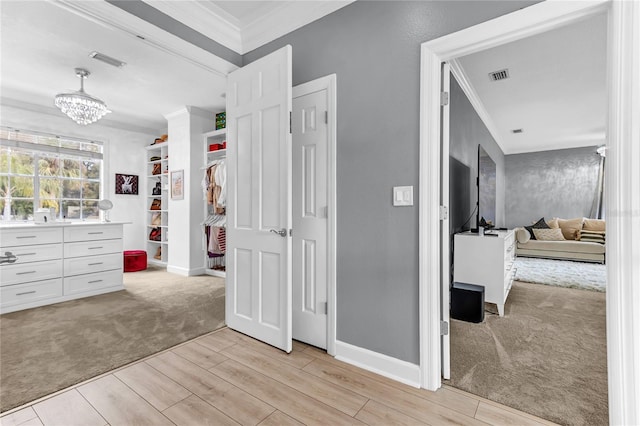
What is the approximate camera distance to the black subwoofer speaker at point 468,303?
9.16 ft

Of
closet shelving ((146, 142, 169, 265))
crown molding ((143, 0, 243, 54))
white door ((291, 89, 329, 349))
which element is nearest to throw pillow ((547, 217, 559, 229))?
white door ((291, 89, 329, 349))

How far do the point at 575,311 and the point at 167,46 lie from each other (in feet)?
15.4

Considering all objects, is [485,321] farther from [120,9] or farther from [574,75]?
[120,9]

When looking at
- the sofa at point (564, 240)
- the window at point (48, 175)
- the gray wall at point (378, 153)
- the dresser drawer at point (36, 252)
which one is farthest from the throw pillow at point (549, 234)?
the window at point (48, 175)

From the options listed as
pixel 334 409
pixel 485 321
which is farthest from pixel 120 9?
pixel 485 321

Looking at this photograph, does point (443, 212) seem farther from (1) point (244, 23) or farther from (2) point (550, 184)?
(2) point (550, 184)

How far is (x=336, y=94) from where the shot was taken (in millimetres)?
2143

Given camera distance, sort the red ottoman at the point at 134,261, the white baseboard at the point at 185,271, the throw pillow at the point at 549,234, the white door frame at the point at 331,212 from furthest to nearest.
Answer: the throw pillow at the point at 549,234
the red ottoman at the point at 134,261
the white baseboard at the point at 185,271
the white door frame at the point at 331,212

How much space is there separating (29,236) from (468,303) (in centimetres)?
469

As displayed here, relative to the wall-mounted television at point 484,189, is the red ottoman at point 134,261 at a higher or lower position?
lower

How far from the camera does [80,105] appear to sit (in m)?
3.35

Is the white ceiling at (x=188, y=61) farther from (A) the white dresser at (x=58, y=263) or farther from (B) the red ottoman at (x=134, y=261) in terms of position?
(B) the red ottoman at (x=134, y=261)

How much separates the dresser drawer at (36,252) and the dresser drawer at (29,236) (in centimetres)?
5

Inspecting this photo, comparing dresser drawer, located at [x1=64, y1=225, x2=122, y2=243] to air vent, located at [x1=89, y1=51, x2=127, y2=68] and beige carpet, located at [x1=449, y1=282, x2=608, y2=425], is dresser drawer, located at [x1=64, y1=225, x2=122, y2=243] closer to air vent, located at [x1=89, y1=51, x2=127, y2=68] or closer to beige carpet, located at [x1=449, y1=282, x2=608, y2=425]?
air vent, located at [x1=89, y1=51, x2=127, y2=68]
